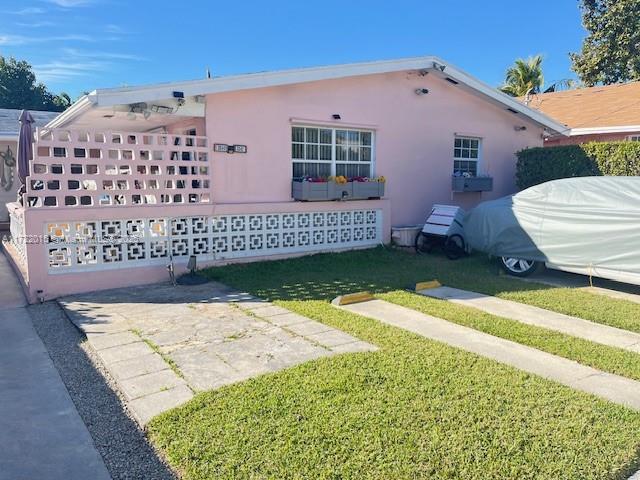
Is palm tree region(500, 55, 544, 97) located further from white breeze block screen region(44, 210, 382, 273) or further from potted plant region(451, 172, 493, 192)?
white breeze block screen region(44, 210, 382, 273)

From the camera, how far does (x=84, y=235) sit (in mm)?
7051

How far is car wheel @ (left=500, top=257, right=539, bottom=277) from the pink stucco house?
292cm

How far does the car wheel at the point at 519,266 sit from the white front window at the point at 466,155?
4261 mm

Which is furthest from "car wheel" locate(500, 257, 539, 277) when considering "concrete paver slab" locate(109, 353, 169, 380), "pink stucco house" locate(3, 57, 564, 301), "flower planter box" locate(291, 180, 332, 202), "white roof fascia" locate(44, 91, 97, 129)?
"white roof fascia" locate(44, 91, 97, 129)

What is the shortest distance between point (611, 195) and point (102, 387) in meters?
7.31

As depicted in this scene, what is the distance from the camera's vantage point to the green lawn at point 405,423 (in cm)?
271

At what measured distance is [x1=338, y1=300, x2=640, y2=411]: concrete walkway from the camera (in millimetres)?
3775

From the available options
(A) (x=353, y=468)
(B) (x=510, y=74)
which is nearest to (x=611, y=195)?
(A) (x=353, y=468)

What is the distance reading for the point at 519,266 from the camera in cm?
828

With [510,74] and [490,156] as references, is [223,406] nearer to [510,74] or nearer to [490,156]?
[490,156]

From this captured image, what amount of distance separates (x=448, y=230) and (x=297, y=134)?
3.74 m

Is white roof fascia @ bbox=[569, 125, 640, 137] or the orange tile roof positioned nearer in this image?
white roof fascia @ bbox=[569, 125, 640, 137]

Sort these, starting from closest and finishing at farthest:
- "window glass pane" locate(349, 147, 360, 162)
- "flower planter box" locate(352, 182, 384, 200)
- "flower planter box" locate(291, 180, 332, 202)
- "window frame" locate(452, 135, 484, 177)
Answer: "flower planter box" locate(291, 180, 332, 202) → "flower planter box" locate(352, 182, 384, 200) → "window glass pane" locate(349, 147, 360, 162) → "window frame" locate(452, 135, 484, 177)

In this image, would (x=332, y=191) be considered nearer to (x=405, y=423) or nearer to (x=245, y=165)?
(x=245, y=165)
